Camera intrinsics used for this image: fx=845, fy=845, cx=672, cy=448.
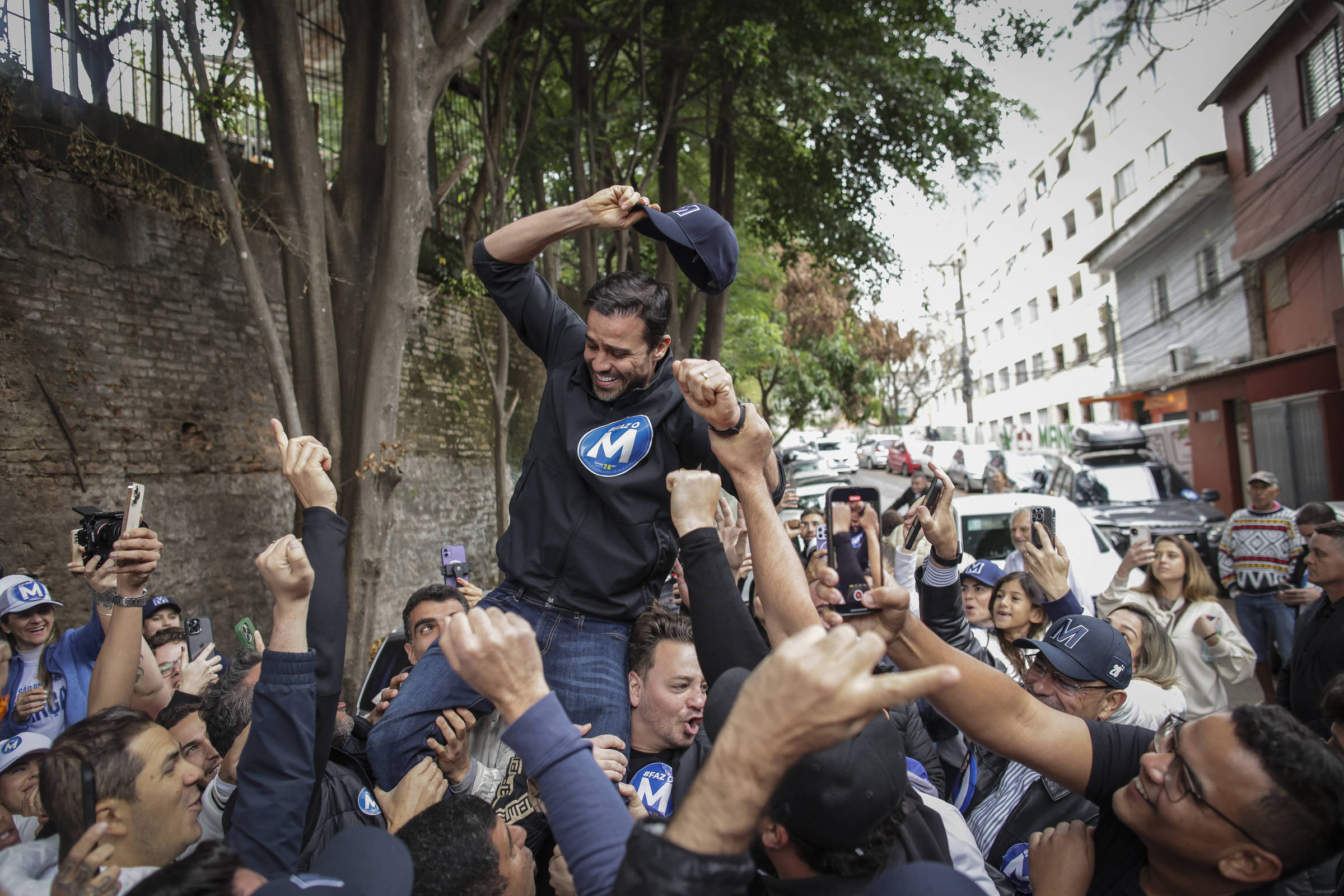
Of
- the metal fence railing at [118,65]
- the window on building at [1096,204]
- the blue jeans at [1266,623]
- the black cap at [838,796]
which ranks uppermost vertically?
the window on building at [1096,204]

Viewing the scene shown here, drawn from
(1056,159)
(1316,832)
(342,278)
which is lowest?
(1316,832)

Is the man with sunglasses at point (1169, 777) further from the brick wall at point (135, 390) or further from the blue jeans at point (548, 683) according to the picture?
the brick wall at point (135, 390)

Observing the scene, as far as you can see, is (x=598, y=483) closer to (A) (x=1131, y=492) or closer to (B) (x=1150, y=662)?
(B) (x=1150, y=662)

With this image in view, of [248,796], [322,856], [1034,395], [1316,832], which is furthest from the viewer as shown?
[1034,395]

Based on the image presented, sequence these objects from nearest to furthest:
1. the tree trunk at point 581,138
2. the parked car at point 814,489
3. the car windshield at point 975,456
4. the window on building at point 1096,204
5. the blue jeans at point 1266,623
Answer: the blue jeans at point 1266,623 < the tree trunk at point 581,138 < the parked car at point 814,489 < the car windshield at point 975,456 < the window on building at point 1096,204

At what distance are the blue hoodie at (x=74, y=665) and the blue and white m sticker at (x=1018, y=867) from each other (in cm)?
366

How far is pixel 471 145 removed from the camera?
36.9 ft

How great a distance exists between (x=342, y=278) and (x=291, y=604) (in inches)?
194

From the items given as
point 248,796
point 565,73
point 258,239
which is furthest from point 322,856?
point 565,73

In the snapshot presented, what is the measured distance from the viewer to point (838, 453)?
32875mm

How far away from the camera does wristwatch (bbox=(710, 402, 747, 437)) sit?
2078mm

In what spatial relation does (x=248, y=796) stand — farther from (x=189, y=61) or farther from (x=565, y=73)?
(x=565, y=73)

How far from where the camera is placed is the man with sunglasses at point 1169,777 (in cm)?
171

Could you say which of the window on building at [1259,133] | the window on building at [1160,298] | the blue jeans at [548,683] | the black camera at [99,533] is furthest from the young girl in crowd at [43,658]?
the window on building at [1160,298]
